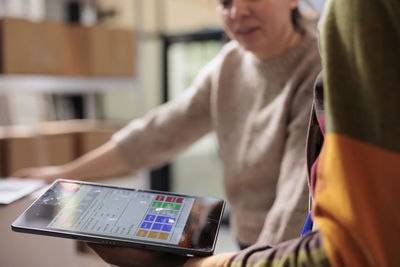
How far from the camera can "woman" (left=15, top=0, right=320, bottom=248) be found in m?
0.71

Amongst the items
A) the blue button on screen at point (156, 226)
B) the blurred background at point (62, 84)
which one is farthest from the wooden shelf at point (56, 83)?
the blue button on screen at point (156, 226)

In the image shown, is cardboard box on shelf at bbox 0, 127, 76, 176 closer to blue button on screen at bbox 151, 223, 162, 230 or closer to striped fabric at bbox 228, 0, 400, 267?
blue button on screen at bbox 151, 223, 162, 230

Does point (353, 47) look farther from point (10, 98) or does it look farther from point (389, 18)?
point (10, 98)

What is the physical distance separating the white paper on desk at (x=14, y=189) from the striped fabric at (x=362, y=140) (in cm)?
52

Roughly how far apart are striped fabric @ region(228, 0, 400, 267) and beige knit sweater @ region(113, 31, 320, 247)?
13.9 inches

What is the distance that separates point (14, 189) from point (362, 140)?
625 millimetres

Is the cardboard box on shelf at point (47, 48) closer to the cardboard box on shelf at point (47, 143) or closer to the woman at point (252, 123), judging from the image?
the cardboard box on shelf at point (47, 143)

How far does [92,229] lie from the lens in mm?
465

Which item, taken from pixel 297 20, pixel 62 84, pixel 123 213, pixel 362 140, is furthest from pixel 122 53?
pixel 362 140

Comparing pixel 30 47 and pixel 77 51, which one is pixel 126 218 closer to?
pixel 30 47

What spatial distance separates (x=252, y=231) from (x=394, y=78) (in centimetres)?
61

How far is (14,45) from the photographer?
1.47 metres

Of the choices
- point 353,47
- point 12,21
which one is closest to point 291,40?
point 353,47

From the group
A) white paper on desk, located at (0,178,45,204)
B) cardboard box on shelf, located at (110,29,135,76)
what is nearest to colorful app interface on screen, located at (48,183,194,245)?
white paper on desk, located at (0,178,45,204)
